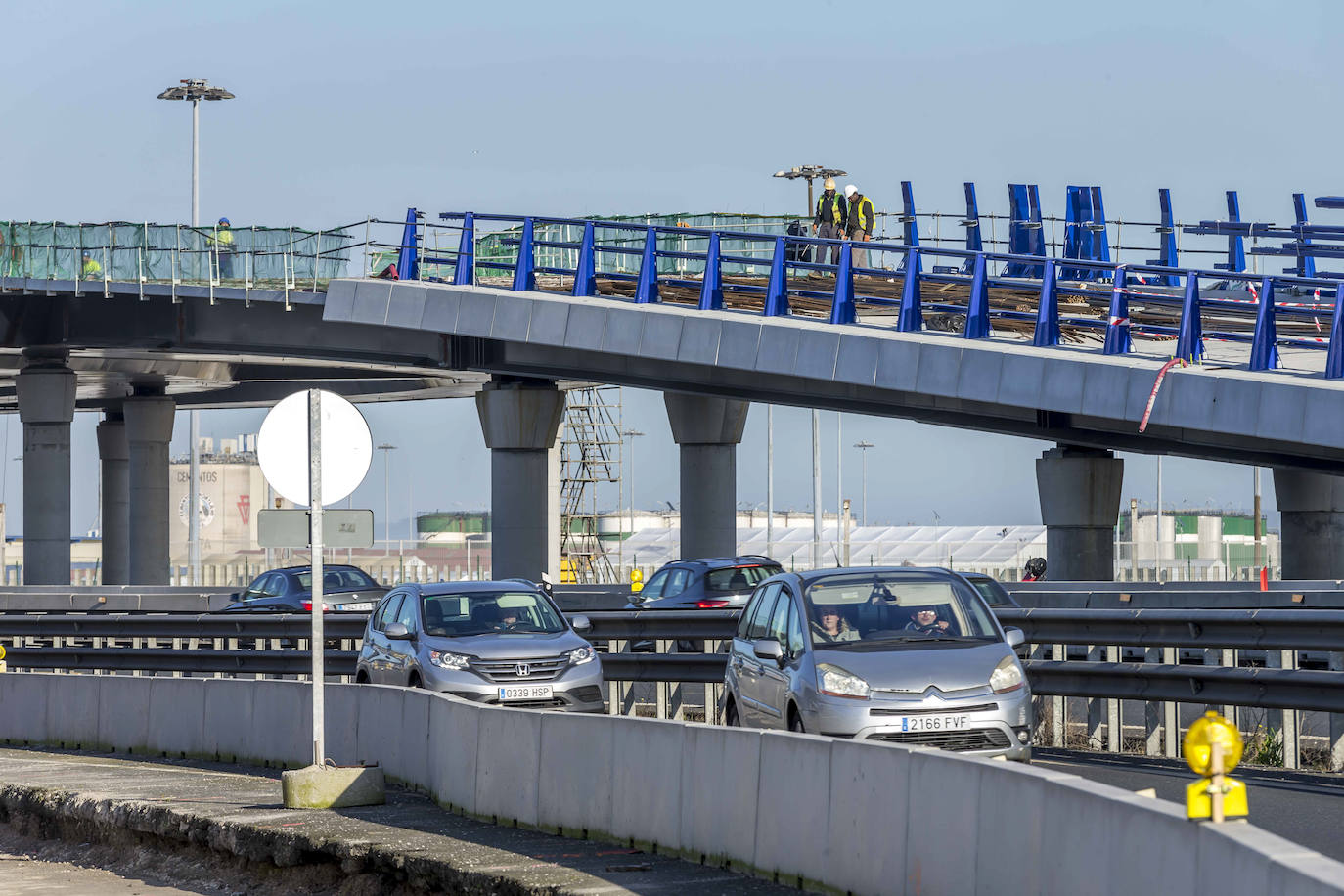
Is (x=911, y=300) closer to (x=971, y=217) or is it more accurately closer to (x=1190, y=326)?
(x=1190, y=326)

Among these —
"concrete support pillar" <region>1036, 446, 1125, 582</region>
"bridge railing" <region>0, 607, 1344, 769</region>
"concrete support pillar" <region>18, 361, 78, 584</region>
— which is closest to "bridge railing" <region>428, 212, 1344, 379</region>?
"concrete support pillar" <region>1036, 446, 1125, 582</region>

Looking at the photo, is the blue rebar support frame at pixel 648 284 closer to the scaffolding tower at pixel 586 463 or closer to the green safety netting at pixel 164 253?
the green safety netting at pixel 164 253

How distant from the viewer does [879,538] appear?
11756cm

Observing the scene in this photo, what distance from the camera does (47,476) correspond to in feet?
Answer: 150

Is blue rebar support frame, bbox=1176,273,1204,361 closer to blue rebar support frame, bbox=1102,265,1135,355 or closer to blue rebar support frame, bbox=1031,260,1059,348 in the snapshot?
blue rebar support frame, bbox=1102,265,1135,355

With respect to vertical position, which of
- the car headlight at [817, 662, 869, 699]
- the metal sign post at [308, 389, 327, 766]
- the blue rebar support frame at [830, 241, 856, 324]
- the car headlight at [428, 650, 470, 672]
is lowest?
the car headlight at [428, 650, 470, 672]

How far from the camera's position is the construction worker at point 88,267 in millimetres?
37219

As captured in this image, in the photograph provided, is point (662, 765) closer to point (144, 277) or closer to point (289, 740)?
point (289, 740)

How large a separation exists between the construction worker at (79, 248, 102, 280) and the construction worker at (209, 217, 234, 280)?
233 centimetres

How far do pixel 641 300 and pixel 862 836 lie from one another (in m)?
20.2

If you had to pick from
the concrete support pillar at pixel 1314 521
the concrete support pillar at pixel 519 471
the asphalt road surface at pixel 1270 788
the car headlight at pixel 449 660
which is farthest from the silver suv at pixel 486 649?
the concrete support pillar at pixel 519 471

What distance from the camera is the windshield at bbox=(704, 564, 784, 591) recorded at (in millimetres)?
24984

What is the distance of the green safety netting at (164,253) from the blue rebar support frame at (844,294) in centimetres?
1219

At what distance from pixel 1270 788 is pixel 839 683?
2.80m
